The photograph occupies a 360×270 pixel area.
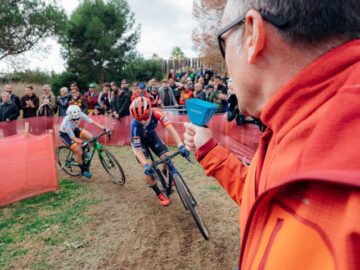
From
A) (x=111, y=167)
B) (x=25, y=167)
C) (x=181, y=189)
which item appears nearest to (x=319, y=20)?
(x=181, y=189)

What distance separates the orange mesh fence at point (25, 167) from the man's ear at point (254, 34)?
583cm

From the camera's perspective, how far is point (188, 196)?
4.09m

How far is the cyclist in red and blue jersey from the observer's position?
4.55m

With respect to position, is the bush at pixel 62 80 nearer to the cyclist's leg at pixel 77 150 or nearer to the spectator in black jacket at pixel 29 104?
the spectator in black jacket at pixel 29 104

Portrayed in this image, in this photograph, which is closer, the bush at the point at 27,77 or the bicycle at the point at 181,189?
the bicycle at the point at 181,189

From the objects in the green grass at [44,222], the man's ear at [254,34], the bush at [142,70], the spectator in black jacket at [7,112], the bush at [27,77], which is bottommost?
the green grass at [44,222]

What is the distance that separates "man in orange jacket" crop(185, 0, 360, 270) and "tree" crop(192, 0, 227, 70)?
16714 mm

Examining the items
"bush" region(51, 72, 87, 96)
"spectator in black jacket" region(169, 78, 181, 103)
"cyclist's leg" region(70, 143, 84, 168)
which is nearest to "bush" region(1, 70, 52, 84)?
"bush" region(51, 72, 87, 96)

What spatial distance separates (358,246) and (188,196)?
12.4 ft

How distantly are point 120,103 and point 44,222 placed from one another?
245 inches

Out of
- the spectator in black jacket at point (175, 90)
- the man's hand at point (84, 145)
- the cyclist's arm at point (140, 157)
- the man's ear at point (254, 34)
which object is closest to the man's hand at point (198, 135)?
the man's ear at point (254, 34)

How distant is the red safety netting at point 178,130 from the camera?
6.44 meters

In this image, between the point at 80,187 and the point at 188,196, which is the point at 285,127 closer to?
the point at 188,196

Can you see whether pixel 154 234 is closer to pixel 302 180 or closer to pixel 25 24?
pixel 302 180
